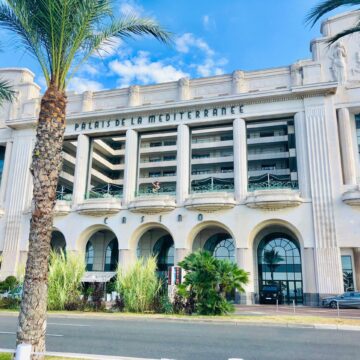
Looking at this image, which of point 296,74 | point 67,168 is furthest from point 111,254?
point 296,74

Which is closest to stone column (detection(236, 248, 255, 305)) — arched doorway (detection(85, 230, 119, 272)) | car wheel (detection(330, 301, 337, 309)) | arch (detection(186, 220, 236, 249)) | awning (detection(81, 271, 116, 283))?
arch (detection(186, 220, 236, 249))

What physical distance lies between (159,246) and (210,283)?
1882 cm

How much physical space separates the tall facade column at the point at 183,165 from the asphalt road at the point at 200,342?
1914 centimetres

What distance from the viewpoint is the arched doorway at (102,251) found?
37.4 metres

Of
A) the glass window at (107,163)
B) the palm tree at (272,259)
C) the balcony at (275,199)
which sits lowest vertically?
the palm tree at (272,259)

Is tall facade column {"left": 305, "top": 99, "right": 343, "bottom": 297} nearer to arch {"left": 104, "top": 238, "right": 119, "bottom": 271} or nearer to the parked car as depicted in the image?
the parked car

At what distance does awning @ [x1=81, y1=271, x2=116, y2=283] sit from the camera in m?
31.8

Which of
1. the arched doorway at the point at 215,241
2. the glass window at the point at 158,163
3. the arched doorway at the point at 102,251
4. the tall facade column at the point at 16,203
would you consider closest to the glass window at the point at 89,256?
the arched doorway at the point at 102,251

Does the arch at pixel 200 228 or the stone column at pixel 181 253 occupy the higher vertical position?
the arch at pixel 200 228

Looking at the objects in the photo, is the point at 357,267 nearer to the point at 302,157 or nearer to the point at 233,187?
the point at 302,157

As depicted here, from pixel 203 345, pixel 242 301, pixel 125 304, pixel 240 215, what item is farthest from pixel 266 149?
pixel 203 345

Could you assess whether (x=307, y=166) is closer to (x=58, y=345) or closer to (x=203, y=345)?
(x=203, y=345)

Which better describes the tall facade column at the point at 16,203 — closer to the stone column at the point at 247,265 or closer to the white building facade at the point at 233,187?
the white building facade at the point at 233,187

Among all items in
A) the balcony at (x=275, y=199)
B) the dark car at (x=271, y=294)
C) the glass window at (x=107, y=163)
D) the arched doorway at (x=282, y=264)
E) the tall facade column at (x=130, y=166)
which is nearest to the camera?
the balcony at (x=275, y=199)
